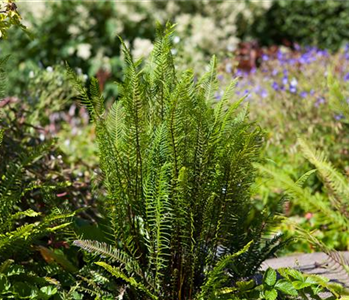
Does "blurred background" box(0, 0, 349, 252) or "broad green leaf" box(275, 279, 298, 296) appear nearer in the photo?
"broad green leaf" box(275, 279, 298, 296)

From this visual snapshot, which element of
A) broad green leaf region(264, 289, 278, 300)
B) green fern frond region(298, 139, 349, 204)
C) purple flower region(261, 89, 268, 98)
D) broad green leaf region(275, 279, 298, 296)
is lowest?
broad green leaf region(264, 289, 278, 300)

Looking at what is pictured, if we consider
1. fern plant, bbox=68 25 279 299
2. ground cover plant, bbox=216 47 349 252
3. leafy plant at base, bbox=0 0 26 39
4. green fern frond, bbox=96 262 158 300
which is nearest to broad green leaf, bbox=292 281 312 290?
fern plant, bbox=68 25 279 299

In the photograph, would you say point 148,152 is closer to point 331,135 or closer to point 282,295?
point 282,295

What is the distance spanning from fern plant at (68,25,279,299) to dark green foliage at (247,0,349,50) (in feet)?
24.8

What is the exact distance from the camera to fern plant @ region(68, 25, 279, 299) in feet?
6.62

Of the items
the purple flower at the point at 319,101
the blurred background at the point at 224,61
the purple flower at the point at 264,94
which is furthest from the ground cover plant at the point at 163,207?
the purple flower at the point at 264,94

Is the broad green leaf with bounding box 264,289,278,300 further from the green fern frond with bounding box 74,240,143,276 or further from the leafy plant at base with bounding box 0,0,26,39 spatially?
the leafy plant at base with bounding box 0,0,26,39

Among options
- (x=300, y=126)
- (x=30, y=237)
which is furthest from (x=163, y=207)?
(x=300, y=126)

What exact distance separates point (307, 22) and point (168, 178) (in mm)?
8188

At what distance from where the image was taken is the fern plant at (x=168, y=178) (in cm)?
202

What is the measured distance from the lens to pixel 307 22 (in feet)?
31.8

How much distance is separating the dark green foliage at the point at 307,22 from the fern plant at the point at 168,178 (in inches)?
298

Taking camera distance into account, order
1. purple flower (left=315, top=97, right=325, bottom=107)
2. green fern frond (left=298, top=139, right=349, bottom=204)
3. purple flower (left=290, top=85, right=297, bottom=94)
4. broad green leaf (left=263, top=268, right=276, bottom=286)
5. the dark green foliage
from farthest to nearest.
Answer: the dark green foliage < purple flower (left=290, top=85, right=297, bottom=94) < purple flower (left=315, top=97, right=325, bottom=107) < green fern frond (left=298, top=139, right=349, bottom=204) < broad green leaf (left=263, top=268, right=276, bottom=286)

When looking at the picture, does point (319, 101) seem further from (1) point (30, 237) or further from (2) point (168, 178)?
(1) point (30, 237)
